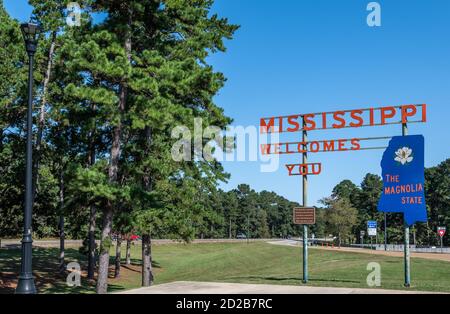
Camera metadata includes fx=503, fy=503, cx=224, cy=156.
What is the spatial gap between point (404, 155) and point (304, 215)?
15.1ft

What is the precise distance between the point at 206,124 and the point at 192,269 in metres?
29.9

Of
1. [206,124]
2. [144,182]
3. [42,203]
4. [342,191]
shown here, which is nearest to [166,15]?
[206,124]

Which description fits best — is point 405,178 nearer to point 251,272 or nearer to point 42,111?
point 42,111

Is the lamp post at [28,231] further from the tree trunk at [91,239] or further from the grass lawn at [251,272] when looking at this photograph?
the tree trunk at [91,239]

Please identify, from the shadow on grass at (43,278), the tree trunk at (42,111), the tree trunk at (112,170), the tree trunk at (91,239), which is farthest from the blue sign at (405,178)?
the tree trunk at (91,239)

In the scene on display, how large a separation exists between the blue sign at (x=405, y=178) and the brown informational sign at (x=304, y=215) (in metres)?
2.70

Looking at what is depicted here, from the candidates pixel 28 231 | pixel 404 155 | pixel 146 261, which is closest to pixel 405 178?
pixel 404 155

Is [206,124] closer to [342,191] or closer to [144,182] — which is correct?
[144,182]

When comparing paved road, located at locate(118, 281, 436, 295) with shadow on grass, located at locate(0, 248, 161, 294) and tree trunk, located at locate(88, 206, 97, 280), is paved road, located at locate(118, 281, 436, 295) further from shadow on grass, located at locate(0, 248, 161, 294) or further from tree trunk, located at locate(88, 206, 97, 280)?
tree trunk, located at locate(88, 206, 97, 280)

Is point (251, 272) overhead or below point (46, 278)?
below

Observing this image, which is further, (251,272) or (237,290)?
(251,272)

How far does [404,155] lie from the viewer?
1933cm

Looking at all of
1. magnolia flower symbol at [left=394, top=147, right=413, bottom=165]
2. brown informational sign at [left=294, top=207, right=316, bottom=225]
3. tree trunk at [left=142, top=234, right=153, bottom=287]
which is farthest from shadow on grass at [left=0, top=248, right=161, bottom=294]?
magnolia flower symbol at [left=394, top=147, right=413, bottom=165]

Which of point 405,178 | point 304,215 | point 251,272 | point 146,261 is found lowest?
point 251,272
